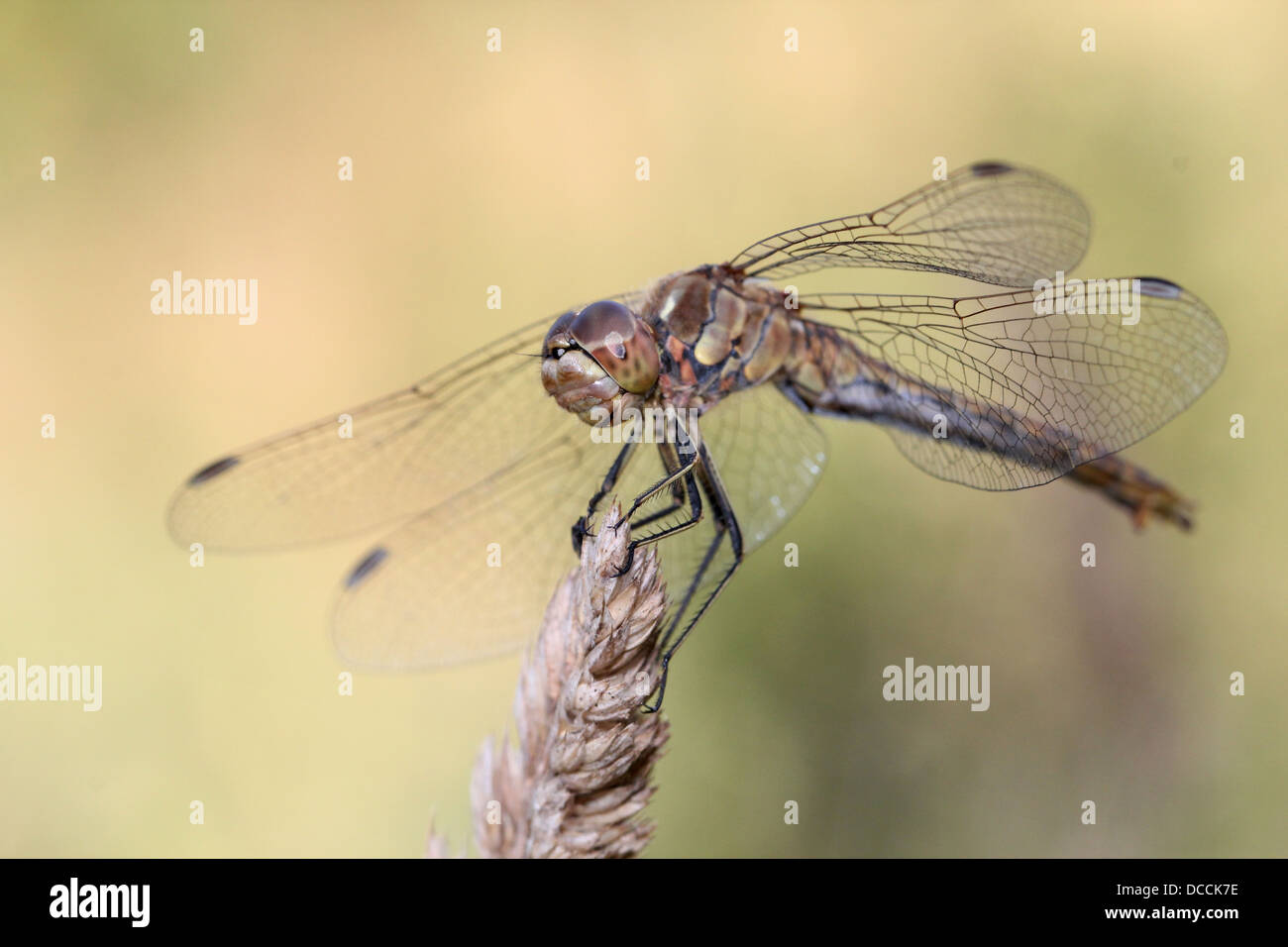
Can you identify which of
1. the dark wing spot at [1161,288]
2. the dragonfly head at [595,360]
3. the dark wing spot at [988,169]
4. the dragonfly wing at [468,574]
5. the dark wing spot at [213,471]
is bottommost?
the dragonfly wing at [468,574]

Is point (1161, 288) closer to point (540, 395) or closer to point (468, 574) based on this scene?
point (540, 395)

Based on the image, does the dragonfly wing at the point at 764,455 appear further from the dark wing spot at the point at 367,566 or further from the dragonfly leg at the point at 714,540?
the dark wing spot at the point at 367,566

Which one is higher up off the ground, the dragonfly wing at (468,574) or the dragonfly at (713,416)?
the dragonfly at (713,416)

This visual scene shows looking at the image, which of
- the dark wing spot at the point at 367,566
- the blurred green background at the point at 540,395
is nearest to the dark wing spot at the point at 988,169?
the blurred green background at the point at 540,395

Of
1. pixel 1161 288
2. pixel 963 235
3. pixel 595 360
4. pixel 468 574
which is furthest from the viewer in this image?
pixel 468 574

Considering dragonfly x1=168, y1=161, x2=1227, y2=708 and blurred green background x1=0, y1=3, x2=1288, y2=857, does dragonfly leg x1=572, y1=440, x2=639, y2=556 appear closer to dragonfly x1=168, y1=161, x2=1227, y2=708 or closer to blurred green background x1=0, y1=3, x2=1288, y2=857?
dragonfly x1=168, y1=161, x2=1227, y2=708

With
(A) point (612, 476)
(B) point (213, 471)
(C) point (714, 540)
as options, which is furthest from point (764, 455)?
(B) point (213, 471)

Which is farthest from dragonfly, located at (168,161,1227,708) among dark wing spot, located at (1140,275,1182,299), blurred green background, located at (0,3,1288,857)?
blurred green background, located at (0,3,1288,857)
